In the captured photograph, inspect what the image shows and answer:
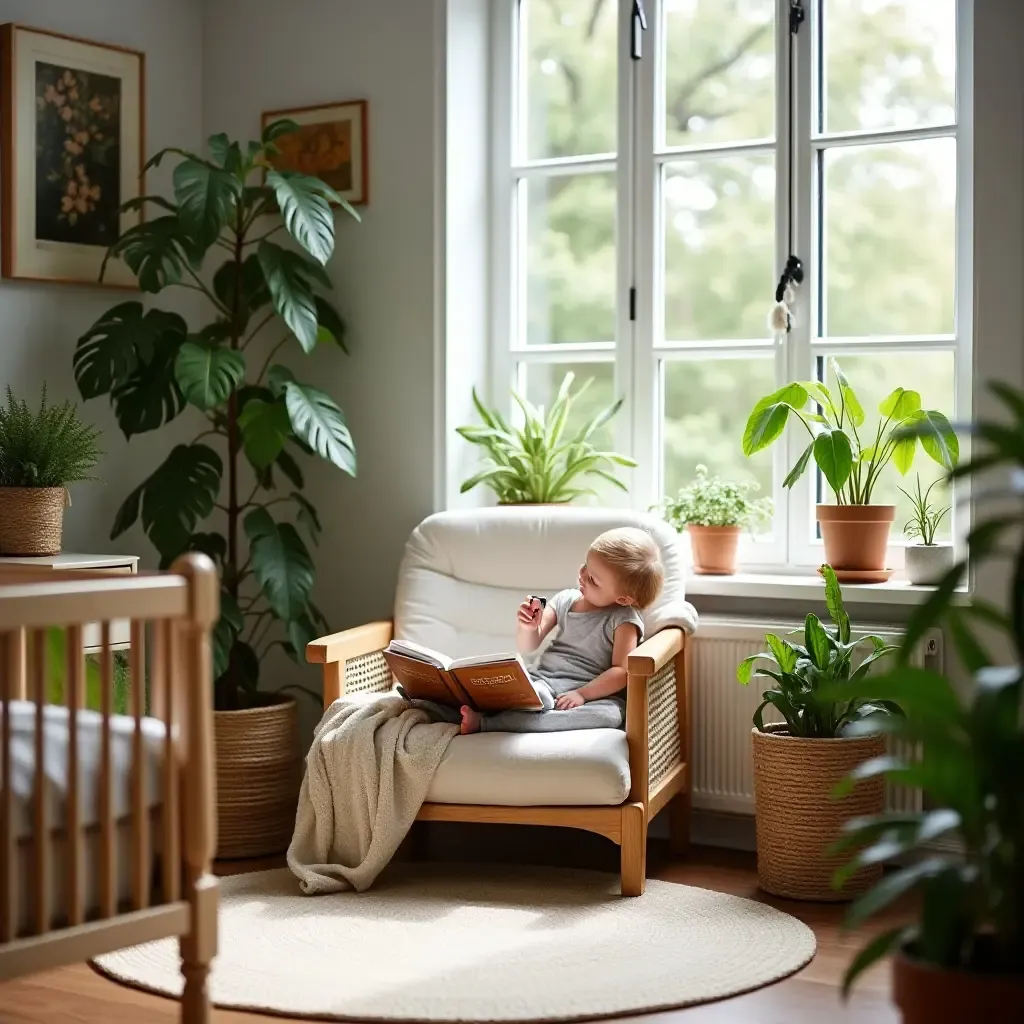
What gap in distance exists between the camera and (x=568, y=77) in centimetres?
421

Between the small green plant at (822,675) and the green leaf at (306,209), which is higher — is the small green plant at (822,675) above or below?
below

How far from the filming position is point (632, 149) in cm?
408

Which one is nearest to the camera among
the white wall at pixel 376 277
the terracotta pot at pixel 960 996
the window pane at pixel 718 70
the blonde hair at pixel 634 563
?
the terracotta pot at pixel 960 996

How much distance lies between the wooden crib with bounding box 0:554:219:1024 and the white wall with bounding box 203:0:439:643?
5.90ft

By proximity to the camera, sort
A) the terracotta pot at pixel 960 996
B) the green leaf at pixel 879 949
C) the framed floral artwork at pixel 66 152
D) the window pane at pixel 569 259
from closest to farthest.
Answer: the terracotta pot at pixel 960 996 → the green leaf at pixel 879 949 → the framed floral artwork at pixel 66 152 → the window pane at pixel 569 259

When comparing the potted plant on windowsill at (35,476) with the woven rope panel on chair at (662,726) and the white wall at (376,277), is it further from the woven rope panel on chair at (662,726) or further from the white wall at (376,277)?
the woven rope panel on chair at (662,726)

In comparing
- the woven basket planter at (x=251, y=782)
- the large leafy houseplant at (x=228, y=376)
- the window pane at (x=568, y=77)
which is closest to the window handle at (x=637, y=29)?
the window pane at (x=568, y=77)

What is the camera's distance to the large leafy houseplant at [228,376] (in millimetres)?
3660

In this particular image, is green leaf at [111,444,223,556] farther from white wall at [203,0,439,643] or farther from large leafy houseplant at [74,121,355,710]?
white wall at [203,0,439,643]

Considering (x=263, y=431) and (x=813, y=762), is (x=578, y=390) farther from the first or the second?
(x=813, y=762)

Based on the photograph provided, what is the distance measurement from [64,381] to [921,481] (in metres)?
2.30

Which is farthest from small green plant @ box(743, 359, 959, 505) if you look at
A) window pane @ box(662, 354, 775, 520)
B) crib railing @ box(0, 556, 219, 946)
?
crib railing @ box(0, 556, 219, 946)

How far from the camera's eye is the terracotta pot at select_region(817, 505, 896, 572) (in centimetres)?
361

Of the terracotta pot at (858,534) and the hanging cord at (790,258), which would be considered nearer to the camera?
the terracotta pot at (858,534)
